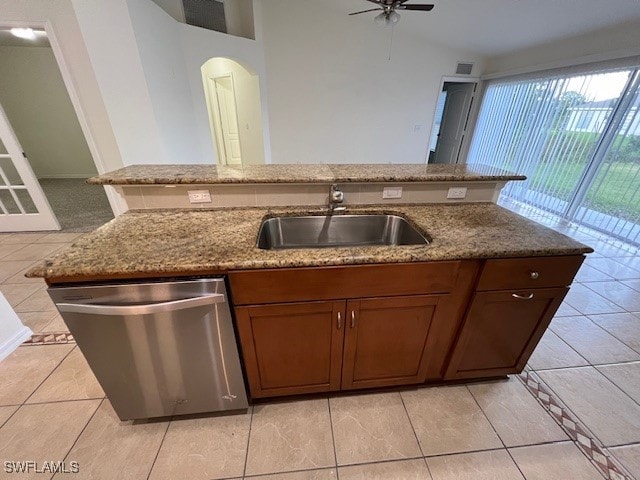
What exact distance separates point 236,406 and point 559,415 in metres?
1.66

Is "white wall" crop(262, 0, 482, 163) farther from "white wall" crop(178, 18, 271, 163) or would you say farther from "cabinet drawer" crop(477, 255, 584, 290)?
"cabinet drawer" crop(477, 255, 584, 290)

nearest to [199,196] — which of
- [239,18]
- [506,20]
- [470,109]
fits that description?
A: [239,18]

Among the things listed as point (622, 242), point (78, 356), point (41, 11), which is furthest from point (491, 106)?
point (78, 356)

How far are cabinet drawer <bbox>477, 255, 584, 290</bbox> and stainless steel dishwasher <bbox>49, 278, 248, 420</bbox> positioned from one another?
1081 mm

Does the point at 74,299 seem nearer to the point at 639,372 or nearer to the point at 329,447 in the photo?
the point at 329,447

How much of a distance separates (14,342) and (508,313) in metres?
2.85

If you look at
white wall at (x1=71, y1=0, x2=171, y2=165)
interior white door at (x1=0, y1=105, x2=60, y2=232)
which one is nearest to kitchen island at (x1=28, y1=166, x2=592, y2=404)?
white wall at (x1=71, y1=0, x2=171, y2=165)

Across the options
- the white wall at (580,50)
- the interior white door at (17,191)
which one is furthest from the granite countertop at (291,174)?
the white wall at (580,50)

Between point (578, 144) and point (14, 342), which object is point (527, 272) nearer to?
point (14, 342)

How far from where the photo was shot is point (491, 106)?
15.8 feet

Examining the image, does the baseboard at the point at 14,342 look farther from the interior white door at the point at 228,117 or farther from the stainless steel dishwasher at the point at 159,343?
the interior white door at the point at 228,117

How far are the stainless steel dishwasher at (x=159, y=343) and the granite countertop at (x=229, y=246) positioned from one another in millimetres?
71

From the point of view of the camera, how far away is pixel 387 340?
119cm

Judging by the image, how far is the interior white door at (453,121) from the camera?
526 centimetres
